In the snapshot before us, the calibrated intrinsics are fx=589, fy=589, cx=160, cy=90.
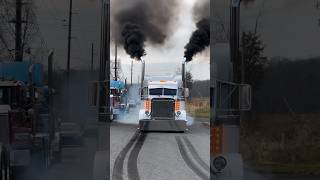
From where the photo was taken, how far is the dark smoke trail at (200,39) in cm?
382

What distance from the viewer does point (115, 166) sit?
717cm

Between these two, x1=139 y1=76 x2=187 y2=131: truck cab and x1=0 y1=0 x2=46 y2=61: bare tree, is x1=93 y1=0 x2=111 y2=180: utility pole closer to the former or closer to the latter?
x1=0 y1=0 x2=46 y2=61: bare tree

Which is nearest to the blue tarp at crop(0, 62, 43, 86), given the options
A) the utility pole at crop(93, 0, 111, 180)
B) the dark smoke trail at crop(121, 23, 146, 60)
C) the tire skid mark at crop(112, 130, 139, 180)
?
the dark smoke trail at crop(121, 23, 146, 60)

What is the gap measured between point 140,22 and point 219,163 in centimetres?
110

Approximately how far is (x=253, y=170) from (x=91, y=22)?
1.36m

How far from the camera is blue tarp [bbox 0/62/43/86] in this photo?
4453mm

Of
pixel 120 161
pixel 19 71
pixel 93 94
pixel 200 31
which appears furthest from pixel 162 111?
pixel 93 94

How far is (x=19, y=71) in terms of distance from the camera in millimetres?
5230

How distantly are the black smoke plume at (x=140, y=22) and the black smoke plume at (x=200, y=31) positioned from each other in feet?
0.51

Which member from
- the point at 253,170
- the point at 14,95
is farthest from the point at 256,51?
the point at 14,95

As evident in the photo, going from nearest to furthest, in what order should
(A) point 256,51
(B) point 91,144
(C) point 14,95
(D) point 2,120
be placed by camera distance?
1. (A) point 256,51
2. (B) point 91,144
3. (D) point 2,120
4. (C) point 14,95

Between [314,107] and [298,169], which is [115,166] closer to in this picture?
[298,169]

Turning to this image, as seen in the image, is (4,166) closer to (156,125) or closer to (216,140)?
(216,140)

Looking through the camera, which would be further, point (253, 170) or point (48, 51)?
point (48, 51)
